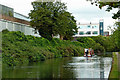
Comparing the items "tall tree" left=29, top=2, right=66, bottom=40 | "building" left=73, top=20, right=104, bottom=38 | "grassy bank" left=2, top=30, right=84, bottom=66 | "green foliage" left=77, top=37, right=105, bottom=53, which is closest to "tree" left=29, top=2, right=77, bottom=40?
"tall tree" left=29, top=2, right=66, bottom=40

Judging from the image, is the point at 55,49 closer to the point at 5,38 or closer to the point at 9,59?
the point at 5,38

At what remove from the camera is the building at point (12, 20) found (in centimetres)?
5009

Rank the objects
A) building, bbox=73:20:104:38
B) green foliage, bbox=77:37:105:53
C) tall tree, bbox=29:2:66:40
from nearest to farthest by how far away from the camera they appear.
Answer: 1. tall tree, bbox=29:2:66:40
2. green foliage, bbox=77:37:105:53
3. building, bbox=73:20:104:38

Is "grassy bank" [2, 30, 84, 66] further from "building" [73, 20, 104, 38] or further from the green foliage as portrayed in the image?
"building" [73, 20, 104, 38]

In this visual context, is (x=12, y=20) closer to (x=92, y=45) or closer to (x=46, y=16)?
(x=46, y=16)

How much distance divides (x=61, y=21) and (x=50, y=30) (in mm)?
2414

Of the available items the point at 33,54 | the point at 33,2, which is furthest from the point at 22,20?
the point at 33,54

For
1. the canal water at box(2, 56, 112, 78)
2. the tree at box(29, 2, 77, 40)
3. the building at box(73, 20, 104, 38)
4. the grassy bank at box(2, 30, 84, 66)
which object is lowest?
the canal water at box(2, 56, 112, 78)

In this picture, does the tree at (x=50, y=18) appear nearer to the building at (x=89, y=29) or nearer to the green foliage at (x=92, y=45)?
the green foliage at (x=92, y=45)

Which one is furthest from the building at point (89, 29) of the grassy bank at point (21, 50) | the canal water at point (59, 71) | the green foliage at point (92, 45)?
the canal water at point (59, 71)

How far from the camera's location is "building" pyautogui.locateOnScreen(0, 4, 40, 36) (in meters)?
50.1

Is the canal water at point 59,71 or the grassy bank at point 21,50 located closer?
the canal water at point 59,71

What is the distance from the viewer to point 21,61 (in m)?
27.8

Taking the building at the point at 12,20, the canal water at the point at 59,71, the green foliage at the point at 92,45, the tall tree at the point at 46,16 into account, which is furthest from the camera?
the green foliage at the point at 92,45
